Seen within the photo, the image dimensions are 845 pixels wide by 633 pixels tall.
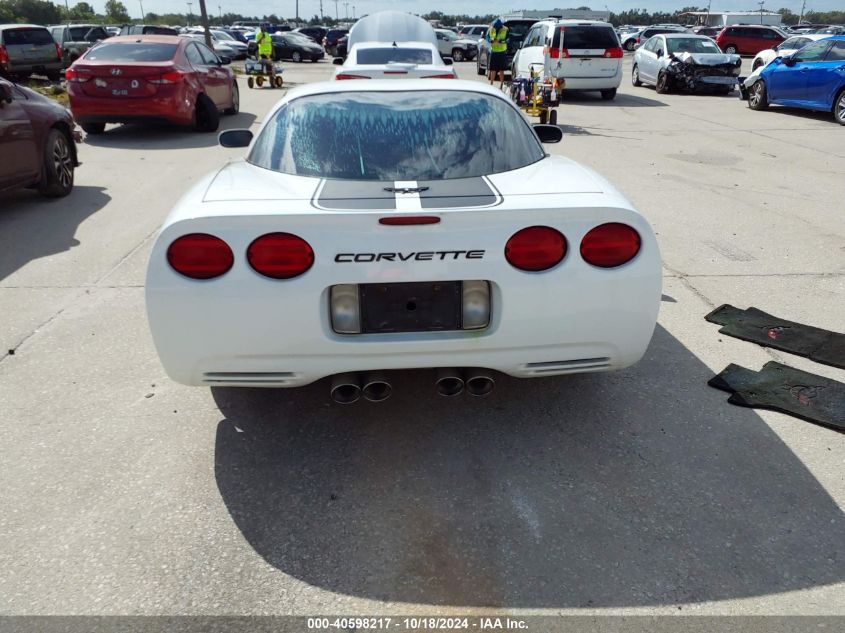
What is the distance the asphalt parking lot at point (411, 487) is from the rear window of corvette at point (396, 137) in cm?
112

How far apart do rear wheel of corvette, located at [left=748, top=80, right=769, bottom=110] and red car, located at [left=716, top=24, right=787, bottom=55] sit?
21652mm

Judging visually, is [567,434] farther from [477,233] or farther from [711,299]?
[711,299]

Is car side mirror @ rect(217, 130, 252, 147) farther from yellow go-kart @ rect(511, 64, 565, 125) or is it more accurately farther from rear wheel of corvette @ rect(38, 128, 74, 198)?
yellow go-kart @ rect(511, 64, 565, 125)

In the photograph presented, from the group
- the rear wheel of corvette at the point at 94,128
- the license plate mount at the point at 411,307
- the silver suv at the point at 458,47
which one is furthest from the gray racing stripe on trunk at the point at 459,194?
the silver suv at the point at 458,47

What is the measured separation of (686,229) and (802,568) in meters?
4.61

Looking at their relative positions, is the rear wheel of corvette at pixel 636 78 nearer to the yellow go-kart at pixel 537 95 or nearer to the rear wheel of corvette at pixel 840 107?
the rear wheel of corvette at pixel 840 107

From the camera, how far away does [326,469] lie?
2961mm

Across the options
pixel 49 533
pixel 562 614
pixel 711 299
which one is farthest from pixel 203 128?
pixel 562 614

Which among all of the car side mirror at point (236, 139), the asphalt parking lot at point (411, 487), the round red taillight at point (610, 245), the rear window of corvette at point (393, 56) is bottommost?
the asphalt parking lot at point (411, 487)

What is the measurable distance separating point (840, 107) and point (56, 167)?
1354cm

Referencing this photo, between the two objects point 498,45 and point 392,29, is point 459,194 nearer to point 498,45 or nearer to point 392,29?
point 498,45

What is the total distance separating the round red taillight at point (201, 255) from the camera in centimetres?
263

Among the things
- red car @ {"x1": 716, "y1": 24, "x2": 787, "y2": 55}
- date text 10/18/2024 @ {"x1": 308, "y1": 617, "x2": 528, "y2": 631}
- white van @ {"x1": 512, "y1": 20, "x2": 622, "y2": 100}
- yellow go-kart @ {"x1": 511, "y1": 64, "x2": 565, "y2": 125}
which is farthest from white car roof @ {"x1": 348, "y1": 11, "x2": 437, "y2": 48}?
red car @ {"x1": 716, "y1": 24, "x2": 787, "y2": 55}

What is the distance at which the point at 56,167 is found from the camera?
7.52 meters
